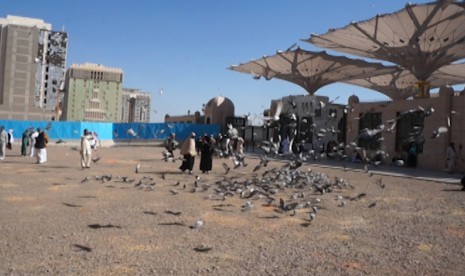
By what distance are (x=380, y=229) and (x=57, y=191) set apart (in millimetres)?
7989

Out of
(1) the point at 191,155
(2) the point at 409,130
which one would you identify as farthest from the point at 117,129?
(2) the point at 409,130

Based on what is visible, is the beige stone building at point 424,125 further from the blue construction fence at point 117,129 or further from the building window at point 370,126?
the blue construction fence at point 117,129

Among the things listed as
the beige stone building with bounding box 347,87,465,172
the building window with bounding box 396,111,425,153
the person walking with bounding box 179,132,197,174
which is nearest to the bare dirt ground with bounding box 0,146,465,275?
the person walking with bounding box 179,132,197,174

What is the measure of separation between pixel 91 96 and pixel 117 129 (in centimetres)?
6281

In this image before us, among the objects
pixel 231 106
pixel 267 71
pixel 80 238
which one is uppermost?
pixel 267 71

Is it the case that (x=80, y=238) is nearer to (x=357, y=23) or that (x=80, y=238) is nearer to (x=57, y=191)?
(x=57, y=191)

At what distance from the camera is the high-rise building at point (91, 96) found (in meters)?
97.8

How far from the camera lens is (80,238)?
Answer: 20.7 feet

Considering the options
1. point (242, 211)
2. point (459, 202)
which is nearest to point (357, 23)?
point (459, 202)

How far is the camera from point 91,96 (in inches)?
3893

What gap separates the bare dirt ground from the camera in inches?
209

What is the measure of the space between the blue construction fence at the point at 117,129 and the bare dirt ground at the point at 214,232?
27.4m

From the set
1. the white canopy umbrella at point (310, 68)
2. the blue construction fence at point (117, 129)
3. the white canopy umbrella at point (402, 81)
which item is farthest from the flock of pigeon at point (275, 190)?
the white canopy umbrella at point (402, 81)

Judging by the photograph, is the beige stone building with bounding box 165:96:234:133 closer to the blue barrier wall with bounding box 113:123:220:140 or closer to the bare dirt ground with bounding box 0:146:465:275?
the blue barrier wall with bounding box 113:123:220:140
